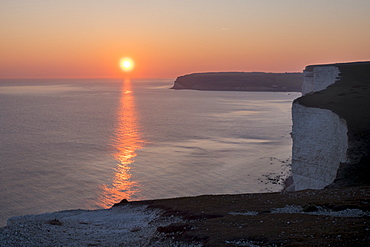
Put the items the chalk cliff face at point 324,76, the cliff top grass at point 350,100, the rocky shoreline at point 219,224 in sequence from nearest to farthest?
1. the rocky shoreline at point 219,224
2. the cliff top grass at point 350,100
3. the chalk cliff face at point 324,76

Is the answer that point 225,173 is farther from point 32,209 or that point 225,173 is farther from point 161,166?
point 32,209

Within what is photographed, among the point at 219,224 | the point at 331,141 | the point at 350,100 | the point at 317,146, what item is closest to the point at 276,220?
the point at 219,224

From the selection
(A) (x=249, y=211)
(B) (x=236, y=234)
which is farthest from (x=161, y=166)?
(B) (x=236, y=234)

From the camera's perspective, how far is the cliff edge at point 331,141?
84.9 ft

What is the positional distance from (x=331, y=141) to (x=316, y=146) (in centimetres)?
136

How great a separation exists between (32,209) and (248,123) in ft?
226

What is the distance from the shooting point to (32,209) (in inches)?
1379

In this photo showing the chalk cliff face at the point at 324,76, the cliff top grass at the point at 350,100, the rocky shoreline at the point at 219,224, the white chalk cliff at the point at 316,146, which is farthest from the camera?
the chalk cliff face at the point at 324,76

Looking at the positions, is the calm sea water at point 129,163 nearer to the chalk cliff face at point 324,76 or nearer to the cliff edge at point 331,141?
the cliff edge at point 331,141

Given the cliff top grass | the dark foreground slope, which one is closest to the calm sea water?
the cliff top grass

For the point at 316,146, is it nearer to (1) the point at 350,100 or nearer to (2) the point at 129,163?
(1) the point at 350,100

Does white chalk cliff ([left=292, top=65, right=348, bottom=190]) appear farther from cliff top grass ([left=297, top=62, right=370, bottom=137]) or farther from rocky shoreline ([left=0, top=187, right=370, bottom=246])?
rocky shoreline ([left=0, top=187, right=370, bottom=246])

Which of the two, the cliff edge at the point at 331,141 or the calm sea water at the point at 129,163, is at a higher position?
the cliff edge at the point at 331,141

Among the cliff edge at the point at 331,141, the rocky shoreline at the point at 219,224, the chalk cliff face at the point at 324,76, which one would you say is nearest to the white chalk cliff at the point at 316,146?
the cliff edge at the point at 331,141
